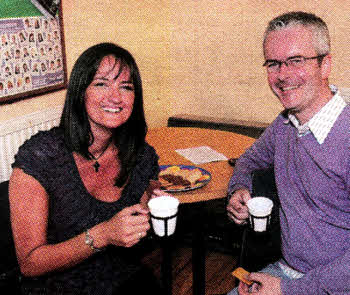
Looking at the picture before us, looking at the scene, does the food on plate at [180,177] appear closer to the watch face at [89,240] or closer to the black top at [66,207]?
the black top at [66,207]

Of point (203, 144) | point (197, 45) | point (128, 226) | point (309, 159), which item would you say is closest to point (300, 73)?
point (309, 159)

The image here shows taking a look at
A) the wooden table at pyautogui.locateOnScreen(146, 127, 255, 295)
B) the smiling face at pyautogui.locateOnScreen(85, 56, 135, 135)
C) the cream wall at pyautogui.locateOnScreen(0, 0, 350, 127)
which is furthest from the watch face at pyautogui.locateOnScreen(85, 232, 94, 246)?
the cream wall at pyautogui.locateOnScreen(0, 0, 350, 127)

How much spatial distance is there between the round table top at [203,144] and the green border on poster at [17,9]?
1.12 meters

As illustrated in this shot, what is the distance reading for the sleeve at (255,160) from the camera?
1730 mm

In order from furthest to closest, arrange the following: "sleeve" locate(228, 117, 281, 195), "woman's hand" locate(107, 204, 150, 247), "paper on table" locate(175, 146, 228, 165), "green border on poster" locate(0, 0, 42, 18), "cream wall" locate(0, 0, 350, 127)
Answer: "cream wall" locate(0, 0, 350, 127)
"green border on poster" locate(0, 0, 42, 18)
"paper on table" locate(175, 146, 228, 165)
"sleeve" locate(228, 117, 281, 195)
"woman's hand" locate(107, 204, 150, 247)

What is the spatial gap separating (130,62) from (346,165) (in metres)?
0.82

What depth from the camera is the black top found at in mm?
1367

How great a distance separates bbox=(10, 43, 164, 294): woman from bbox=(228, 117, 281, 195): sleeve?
15.1 inches

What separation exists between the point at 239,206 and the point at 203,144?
876 mm

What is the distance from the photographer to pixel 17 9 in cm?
265

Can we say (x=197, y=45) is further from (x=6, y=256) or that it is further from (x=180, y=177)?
(x=6, y=256)

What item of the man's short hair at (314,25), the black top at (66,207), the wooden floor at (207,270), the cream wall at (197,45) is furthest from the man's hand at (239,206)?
the cream wall at (197,45)

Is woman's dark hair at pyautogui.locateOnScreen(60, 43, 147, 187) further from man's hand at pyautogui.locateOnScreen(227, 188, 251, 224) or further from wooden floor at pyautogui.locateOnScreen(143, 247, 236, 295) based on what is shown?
wooden floor at pyautogui.locateOnScreen(143, 247, 236, 295)

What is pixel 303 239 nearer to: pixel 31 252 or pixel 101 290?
pixel 101 290
